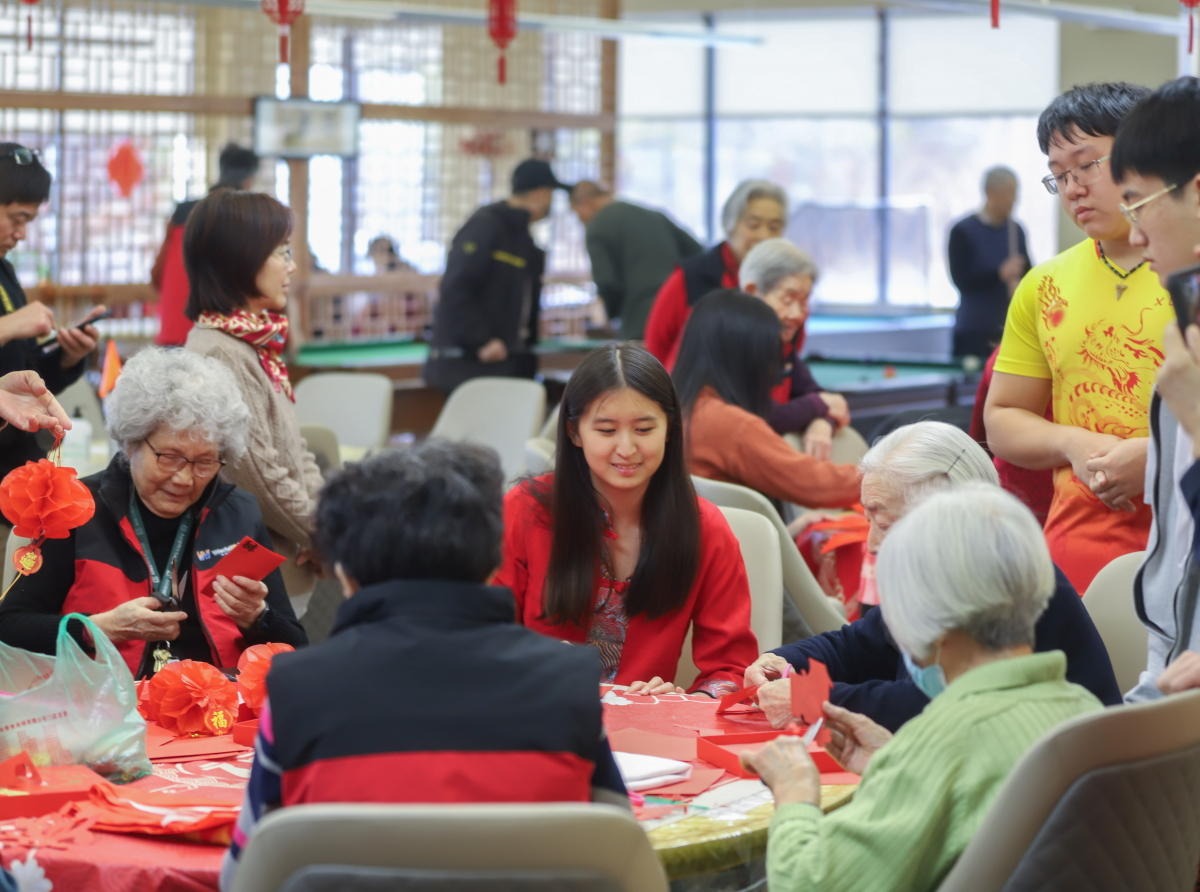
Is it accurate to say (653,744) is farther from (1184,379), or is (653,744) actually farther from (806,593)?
(806,593)

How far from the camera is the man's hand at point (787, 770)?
1.67m

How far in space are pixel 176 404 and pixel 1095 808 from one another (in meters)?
1.74

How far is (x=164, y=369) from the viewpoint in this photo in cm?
257

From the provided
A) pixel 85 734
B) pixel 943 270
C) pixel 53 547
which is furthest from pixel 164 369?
pixel 943 270

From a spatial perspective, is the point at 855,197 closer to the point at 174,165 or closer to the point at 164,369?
the point at 174,165

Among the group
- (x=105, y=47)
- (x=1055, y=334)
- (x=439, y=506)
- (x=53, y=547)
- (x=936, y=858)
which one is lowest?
(x=936, y=858)

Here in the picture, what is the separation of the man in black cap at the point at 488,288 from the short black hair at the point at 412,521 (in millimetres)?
4684

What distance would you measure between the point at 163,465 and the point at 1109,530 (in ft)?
5.81

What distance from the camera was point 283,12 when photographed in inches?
177

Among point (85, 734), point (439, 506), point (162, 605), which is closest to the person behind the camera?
point (439, 506)

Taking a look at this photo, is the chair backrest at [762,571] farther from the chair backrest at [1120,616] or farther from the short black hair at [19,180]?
the short black hair at [19,180]

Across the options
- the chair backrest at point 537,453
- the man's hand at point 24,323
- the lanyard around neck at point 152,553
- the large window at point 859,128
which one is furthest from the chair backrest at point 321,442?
the large window at point 859,128

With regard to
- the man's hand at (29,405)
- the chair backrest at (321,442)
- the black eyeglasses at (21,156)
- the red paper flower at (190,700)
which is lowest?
the red paper flower at (190,700)

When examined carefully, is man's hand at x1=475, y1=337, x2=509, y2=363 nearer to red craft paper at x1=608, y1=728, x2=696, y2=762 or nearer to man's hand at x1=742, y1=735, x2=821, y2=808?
red craft paper at x1=608, y1=728, x2=696, y2=762
